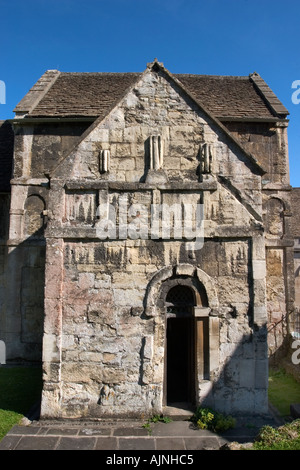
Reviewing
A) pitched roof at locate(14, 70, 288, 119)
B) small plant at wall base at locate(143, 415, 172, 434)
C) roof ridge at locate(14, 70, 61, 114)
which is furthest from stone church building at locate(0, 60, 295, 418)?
roof ridge at locate(14, 70, 61, 114)

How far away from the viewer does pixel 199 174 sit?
25.8ft

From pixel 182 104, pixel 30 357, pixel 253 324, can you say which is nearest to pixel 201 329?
pixel 253 324

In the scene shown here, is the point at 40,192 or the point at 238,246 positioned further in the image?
the point at 40,192

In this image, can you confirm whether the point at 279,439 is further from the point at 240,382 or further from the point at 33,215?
the point at 33,215

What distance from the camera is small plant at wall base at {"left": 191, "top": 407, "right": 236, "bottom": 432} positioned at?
6.84 metres

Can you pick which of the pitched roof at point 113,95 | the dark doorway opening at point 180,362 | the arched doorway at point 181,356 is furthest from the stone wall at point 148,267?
the pitched roof at point 113,95

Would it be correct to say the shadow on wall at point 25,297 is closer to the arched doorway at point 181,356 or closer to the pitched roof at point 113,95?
the pitched roof at point 113,95

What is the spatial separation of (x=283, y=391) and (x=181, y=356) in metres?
2.87

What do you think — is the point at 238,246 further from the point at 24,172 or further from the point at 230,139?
the point at 24,172

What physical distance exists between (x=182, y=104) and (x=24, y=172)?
6602 millimetres

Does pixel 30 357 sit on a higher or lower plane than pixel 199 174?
lower

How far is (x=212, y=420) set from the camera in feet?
22.9

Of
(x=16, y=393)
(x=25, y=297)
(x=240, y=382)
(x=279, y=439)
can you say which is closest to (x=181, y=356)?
(x=240, y=382)

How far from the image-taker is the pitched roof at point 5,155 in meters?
12.9
